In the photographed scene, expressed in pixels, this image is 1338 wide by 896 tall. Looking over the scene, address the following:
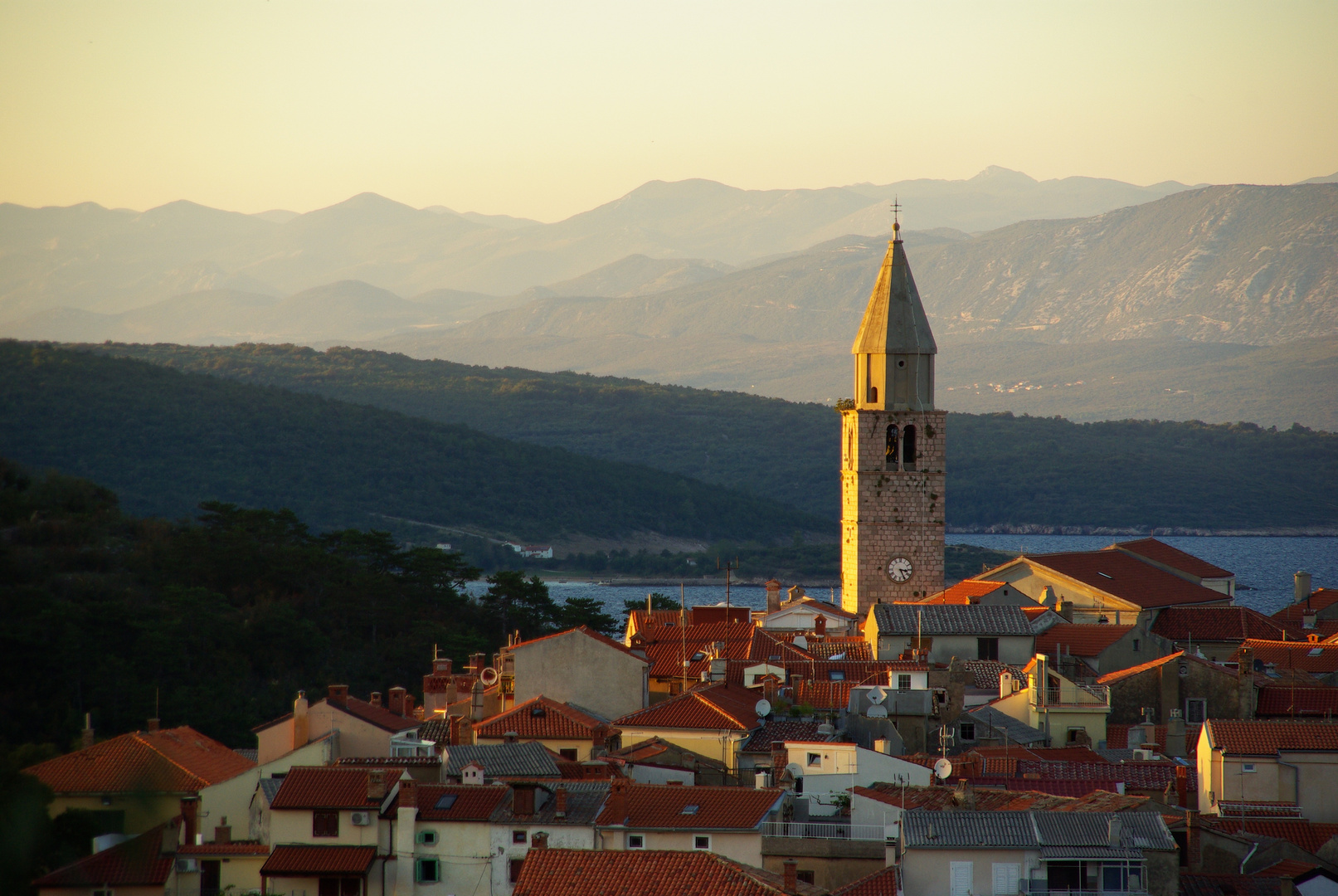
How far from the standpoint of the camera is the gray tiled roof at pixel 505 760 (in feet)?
97.9

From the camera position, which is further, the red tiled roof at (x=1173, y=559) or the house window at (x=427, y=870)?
the red tiled roof at (x=1173, y=559)

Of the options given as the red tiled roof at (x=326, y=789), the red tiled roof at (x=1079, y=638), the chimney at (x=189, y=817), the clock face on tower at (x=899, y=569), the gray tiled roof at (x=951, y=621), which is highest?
the clock face on tower at (x=899, y=569)

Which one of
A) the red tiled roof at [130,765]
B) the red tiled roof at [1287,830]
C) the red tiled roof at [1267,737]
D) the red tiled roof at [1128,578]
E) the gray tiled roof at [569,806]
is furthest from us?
the red tiled roof at [1128,578]

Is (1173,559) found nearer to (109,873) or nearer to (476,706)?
(476,706)

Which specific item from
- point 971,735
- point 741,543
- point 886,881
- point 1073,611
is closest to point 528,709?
point 971,735

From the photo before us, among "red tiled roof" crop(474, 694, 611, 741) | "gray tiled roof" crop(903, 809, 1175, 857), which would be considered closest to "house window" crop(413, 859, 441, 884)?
"gray tiled roof" crop(903, 809, 1175, 857)

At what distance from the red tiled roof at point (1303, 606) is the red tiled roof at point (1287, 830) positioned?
85.7ft

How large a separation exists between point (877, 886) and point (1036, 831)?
2200 mm

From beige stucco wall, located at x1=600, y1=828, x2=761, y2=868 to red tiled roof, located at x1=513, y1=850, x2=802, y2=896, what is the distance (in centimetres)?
246

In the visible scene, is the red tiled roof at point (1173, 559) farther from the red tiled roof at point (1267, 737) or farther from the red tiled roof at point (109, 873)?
the red tiled roof at point (109, 873)

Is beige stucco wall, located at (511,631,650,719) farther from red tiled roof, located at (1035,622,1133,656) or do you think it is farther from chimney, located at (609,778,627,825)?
chimney, located at (609,778,627,825)

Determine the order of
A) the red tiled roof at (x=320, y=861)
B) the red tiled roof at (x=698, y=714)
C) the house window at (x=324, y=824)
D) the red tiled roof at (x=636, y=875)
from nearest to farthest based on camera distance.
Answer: the red tiled roof at (x=636, y=875)
the red tiled roof at (x=320, y=861)
the house window at (x=324, y=824)
the red tiled roof at (x=698, y=714)

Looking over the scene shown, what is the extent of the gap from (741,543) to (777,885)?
166 meters

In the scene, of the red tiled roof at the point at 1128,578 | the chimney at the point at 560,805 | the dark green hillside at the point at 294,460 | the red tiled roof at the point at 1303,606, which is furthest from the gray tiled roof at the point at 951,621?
the dark green hillside at the point at 294,460
